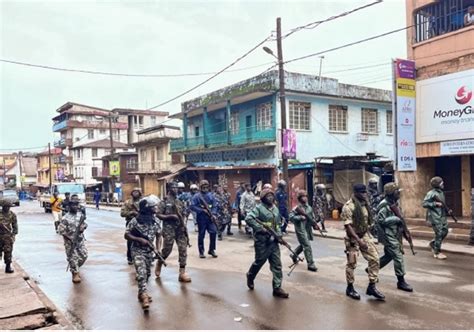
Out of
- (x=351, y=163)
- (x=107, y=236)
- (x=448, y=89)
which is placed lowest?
(x=107, y=236)

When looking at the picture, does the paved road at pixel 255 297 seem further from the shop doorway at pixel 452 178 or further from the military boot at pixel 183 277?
the shop doorway at pixel 452 178

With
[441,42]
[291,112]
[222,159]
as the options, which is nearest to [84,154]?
[222,159]

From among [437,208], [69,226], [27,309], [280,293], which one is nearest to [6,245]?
[69,226]

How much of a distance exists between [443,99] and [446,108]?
334 mm

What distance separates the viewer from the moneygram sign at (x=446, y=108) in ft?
43.1

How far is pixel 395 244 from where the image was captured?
6.80 m

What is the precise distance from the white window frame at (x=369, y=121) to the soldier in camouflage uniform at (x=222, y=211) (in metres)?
14.2

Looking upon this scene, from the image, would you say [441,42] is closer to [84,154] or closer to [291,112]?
[291,112]

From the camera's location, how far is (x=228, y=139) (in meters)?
26.9

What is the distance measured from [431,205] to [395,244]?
3216 mm

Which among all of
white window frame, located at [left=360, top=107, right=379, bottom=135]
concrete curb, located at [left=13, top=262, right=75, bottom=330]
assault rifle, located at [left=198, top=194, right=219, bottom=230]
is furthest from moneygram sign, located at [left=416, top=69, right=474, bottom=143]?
concrete curb, located at [left=13, top=262, right=75, bottom=330]

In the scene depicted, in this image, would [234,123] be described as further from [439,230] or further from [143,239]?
[143,239]

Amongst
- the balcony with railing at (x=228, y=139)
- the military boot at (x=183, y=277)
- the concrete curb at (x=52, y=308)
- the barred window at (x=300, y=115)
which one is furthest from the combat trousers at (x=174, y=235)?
the barred window at (x=300, y=115)

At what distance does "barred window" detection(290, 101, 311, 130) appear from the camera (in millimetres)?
23859
